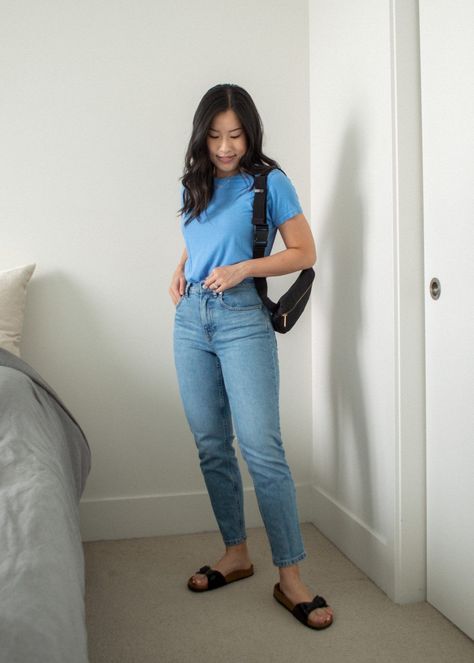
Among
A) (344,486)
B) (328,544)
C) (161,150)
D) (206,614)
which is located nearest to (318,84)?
(161,150)

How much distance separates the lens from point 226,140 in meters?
1.80

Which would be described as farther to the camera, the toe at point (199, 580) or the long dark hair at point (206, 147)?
the toe at point (199, 580)

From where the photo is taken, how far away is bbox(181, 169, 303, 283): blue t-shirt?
1805mm

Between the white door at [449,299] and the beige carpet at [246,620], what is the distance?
0.40ft

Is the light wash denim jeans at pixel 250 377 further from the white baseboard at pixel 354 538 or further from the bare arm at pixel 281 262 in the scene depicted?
the white baseboard at pixel 354 538

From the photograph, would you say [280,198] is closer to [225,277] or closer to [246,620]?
[225,277]

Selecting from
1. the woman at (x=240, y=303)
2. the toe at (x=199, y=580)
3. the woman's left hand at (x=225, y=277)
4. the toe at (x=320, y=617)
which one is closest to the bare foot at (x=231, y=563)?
the toe at (x=199, y=580)

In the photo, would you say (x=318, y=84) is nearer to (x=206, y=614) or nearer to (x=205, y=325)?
(x=205, y=325)

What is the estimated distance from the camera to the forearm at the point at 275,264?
69.5 inches

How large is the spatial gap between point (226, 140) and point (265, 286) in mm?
414

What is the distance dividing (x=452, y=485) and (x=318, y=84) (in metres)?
1.50

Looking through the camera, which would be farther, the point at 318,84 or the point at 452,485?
the point at 318,84

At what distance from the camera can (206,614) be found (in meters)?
1.79

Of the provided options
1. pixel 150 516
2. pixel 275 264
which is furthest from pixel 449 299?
pixel 150 516
